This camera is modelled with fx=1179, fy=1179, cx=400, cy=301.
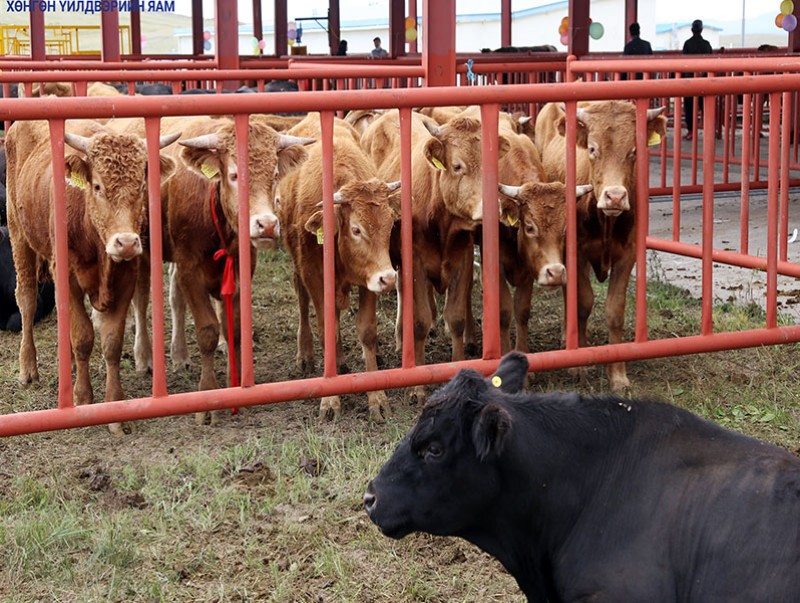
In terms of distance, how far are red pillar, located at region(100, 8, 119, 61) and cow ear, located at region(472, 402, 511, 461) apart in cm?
1489

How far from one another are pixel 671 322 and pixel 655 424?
426cm

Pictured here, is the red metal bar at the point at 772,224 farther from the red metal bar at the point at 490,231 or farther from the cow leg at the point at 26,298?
the cow leg at the point at 26,298

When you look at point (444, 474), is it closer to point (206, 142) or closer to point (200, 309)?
point (206, 142)

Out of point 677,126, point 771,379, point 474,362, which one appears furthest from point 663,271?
point 474,362

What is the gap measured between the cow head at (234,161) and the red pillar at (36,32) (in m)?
13.2

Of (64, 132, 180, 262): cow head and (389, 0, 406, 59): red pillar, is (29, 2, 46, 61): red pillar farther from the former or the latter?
(64, 132, 180, 262): cow head

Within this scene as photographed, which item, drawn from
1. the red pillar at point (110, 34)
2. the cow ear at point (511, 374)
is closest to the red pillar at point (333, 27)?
the red pillar at point (110, 34)

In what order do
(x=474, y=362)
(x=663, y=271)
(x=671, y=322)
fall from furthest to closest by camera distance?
(x=663, y=271) → (x=671, y=322) → (x=474, y=362)

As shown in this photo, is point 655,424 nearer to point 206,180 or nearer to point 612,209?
point 612,209

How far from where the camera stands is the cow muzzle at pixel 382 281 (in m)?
5.82

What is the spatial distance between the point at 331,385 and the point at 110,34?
1368cm

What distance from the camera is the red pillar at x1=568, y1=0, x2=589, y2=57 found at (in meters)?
14.4

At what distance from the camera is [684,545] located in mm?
3309

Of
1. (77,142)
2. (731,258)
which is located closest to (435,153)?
(77,142)
